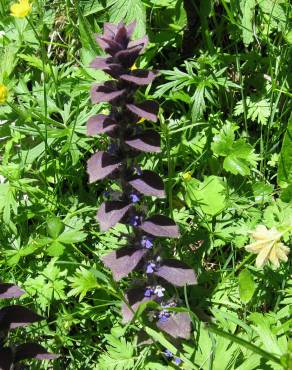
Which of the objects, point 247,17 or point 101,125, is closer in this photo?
point 101,125

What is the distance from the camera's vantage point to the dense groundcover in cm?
220

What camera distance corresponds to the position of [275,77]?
2.90m

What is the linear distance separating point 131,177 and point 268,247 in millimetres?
570

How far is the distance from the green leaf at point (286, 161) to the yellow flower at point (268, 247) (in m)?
0.66

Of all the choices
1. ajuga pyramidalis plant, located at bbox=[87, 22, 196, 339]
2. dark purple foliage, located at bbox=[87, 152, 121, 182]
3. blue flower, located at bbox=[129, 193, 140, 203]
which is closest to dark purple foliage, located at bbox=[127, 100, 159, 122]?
ajuga pyramidalis plant, located at bbox=[87, 22, 196, 339]

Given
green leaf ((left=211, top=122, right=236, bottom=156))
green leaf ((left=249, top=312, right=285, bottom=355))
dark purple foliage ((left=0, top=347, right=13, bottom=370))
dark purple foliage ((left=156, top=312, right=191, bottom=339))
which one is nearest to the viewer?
dark purple foliage ((left=0, top=347, right=13, bottom=370))

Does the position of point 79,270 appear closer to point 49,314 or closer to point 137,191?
point 49,314

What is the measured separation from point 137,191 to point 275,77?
1.15 m

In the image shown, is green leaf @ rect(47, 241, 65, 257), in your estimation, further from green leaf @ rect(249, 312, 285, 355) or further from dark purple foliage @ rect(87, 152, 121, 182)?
green leaf @ rect(249, 312, 285, 355)

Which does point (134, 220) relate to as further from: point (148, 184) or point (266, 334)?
point (266, 334)

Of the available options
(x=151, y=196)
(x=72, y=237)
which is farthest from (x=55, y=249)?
(x=151, y=196)

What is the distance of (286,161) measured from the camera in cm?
278

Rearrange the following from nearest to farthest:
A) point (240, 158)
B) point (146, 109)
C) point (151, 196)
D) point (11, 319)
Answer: point (146, 109) < point (11, 319) < point (151, 196) < point (240, 158)

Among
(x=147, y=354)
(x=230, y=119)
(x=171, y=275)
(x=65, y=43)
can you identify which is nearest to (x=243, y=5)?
(x=230, y=119)
